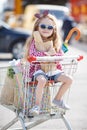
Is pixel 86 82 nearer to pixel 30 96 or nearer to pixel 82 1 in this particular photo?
pixel 30 96

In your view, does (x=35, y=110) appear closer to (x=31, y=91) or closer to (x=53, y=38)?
(x=31, y=91)

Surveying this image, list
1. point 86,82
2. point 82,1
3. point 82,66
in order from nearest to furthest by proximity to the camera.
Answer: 1. point 86,82
2. point 82,66
3. point 82,1

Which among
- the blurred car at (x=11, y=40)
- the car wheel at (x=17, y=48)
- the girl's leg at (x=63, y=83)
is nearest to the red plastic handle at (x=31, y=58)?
the girl's leg at (x=63, y=83)

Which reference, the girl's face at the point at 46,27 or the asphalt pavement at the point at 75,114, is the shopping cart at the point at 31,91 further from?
the asphalt pavement at the point at 75,114

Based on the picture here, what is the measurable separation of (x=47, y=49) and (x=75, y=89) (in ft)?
16.0

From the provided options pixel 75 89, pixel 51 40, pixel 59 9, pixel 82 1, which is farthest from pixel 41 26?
pixel 82 1

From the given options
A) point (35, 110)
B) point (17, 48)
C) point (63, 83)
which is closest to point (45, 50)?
point (63, 83)

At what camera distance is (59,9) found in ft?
83.6

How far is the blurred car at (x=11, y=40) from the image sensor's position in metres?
17.0

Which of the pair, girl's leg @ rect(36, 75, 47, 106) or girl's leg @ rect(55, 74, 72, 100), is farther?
girl's leg @ rect(55, 74, 72, 100)

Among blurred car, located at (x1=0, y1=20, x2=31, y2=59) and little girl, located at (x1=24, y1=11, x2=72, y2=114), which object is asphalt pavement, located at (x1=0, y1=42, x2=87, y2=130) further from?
blurred car, located at (x1=0, y1=20, x2=31, y2=59)

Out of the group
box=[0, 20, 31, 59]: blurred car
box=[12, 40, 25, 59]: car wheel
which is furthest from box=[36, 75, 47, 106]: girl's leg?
box=[12, 40, 25, 59]: car wheel

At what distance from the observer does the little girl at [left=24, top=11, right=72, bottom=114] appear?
550cm

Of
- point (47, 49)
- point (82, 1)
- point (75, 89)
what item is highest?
point (82, 1)
